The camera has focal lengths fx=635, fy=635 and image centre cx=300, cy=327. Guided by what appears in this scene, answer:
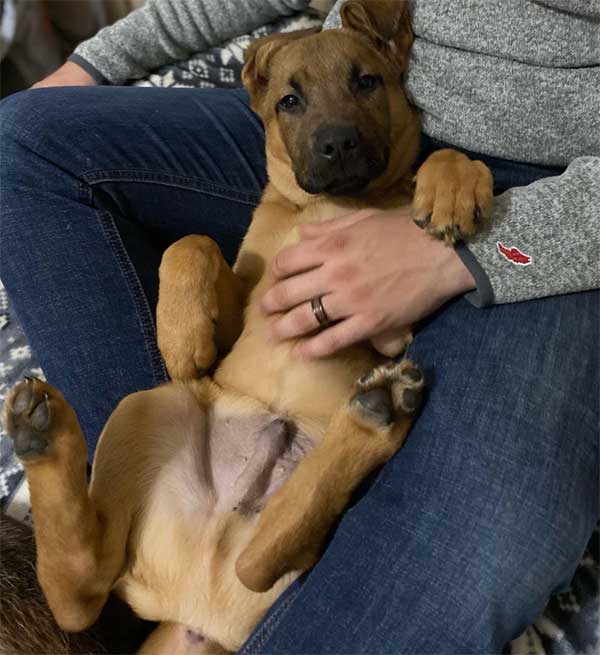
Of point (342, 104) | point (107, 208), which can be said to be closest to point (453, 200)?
point (342, 104)

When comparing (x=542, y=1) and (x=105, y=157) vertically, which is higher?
(x=542, y=1)

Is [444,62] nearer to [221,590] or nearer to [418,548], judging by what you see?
[418,548]

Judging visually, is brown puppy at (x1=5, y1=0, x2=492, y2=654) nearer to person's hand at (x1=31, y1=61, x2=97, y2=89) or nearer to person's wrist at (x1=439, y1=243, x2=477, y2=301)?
person's wrist at (x1=439, y1=243, x2=477, y2=301)

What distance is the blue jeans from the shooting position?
1.21 m

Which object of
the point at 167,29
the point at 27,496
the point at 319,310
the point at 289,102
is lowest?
the point at 27,496

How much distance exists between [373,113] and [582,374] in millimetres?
896

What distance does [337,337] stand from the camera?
1.57 meters

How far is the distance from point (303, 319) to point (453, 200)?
1.51 feet

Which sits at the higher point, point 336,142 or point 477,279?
point 336,142

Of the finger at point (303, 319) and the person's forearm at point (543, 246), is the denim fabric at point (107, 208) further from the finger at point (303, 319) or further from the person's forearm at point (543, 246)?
the person's forearm at point (543, 246)

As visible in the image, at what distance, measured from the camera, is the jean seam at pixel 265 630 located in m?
1.34

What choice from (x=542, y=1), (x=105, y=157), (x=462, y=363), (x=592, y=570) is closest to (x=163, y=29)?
(x=105, y=157)

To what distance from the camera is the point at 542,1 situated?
60.1 inches

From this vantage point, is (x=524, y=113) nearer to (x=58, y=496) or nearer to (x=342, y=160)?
(x=342, y=160)
